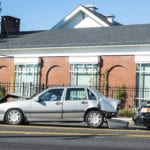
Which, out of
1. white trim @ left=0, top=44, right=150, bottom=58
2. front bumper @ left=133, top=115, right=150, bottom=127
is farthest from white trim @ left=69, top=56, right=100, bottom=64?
front bumper @ left=133, top=115, right=150, bottom=127

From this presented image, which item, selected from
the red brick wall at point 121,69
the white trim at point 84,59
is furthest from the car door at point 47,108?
the white trim at point 84,59

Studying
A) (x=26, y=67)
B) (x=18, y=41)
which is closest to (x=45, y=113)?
(x=26, y=67)

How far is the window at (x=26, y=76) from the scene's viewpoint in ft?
114

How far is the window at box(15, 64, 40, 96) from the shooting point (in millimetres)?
34688

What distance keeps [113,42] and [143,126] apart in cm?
1312

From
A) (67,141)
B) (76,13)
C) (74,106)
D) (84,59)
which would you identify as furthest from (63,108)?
(76,13)

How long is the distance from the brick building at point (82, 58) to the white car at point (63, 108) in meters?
11.6

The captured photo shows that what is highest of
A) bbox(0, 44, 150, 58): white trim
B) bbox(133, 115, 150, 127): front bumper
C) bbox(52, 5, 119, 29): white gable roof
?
bbox(52, 5, 119, 29): white gable roof

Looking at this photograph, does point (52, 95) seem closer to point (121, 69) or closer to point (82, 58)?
point (121, 69)

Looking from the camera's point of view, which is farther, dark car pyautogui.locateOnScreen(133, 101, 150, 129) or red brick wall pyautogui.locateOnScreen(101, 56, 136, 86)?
red brick wall pyautogui.locateOnScreen(101, 56, 136, 86)

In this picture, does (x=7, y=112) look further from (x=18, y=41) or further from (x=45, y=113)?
(x=18, y=41)

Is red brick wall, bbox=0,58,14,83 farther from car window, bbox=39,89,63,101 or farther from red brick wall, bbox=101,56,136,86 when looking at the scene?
car window, bbox=39,89,63,101

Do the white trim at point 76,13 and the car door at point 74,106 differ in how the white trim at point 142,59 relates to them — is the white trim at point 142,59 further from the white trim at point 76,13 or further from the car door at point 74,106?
the white trim at point 76,13

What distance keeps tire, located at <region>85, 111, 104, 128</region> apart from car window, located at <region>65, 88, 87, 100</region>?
720 millimetres
